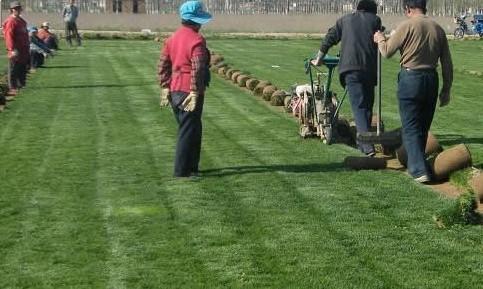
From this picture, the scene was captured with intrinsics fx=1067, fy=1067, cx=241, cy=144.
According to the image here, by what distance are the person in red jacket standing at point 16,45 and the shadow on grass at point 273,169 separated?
32.3 feet

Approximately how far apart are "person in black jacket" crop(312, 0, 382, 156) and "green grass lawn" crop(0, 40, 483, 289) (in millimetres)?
530

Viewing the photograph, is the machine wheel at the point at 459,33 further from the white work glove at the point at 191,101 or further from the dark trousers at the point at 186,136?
the white work glove at the point at 191,101

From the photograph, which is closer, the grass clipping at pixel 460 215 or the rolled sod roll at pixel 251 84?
the grass clipping at pixel 460 215

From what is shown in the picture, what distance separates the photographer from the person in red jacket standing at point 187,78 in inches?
404

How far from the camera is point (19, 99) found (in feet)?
62.4

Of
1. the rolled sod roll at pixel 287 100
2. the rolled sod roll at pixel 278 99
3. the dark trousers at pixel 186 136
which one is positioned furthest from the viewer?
the rolled sod roll at pixel 278 99

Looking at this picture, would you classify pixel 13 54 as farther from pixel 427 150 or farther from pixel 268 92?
pixel 427 150

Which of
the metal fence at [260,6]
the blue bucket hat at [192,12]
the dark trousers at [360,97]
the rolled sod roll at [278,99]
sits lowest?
the metal fence at [260,6]

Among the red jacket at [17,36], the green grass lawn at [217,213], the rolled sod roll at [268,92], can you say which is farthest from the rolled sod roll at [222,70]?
the green grass lawn at [217,213]

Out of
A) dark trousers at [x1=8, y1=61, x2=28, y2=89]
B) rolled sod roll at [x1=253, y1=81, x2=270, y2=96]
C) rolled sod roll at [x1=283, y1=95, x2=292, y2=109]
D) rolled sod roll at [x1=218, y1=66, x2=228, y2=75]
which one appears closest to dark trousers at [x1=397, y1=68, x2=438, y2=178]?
rolled sod roll at [x1=283, y1=95, x2=292, y2=109]

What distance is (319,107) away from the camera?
13.2 m

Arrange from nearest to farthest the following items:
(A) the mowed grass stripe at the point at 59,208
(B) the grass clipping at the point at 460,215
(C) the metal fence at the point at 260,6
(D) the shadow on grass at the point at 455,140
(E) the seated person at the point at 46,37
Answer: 1. (A) the mowed grass stripe at the point at 59,208
2. (B) the grass clipping at the point at 460,215
3. (D) the shadow on grass at the point at 455,140
4. (E) the seated person at the point at 46,37
5. (C) the metal fence at the point at 260,6

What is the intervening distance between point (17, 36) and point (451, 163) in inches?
487

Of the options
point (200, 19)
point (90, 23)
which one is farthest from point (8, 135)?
point (90, 23)
